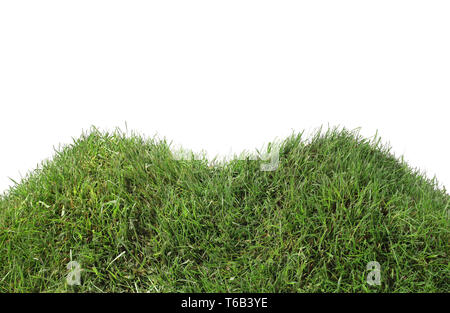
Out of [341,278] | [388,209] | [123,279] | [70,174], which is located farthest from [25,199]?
[388,209]

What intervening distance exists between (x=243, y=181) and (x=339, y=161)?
652 mm

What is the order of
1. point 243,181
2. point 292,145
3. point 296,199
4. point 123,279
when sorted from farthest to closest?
point 292,145 < point 243,181 < point 296,199 < point 123,279

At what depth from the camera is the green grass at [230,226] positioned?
7.04 ft

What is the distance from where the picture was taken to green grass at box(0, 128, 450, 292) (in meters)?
2.14

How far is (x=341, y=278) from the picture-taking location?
2.10m

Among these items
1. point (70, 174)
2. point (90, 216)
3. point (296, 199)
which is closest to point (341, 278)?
point (296, 199)

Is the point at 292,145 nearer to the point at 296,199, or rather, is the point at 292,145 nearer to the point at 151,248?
the point at 296,199

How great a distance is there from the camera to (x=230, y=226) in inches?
92.2

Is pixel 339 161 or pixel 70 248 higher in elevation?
pixel 339 161

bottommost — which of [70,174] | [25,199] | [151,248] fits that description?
[151,248]

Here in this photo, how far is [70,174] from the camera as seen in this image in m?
2.70
